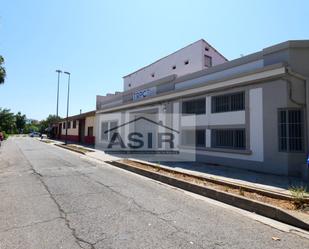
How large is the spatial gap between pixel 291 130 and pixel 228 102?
3.38m

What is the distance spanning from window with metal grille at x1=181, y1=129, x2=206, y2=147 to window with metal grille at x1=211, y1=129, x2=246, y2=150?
0.85 metres

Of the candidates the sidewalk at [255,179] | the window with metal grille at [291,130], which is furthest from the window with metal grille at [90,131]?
the window with metal grille at [291,130]

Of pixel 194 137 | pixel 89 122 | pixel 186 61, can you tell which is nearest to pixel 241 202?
pixel 194 137

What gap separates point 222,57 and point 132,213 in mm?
27590

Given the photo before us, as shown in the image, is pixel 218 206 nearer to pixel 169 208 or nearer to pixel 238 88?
pixel 169 208

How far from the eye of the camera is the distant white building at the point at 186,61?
83.8 ft

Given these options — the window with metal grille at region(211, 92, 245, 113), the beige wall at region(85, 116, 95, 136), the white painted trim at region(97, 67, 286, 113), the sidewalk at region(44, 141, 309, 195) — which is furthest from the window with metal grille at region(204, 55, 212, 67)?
the sidewalk at region(44, 141, 309, 195)

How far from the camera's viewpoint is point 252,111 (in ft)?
36.9

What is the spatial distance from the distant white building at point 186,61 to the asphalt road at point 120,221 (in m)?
20.3

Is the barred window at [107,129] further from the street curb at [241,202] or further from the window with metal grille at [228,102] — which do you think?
the street curb at [241,202]

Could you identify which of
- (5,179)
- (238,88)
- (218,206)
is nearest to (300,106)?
(238,88)

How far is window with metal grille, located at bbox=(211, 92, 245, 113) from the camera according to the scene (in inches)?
471

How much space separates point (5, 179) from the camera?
9.27 meters

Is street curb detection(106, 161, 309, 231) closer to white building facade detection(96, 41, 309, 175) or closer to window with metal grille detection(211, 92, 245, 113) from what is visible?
white building facade detection(96, 41, 309, 175)
